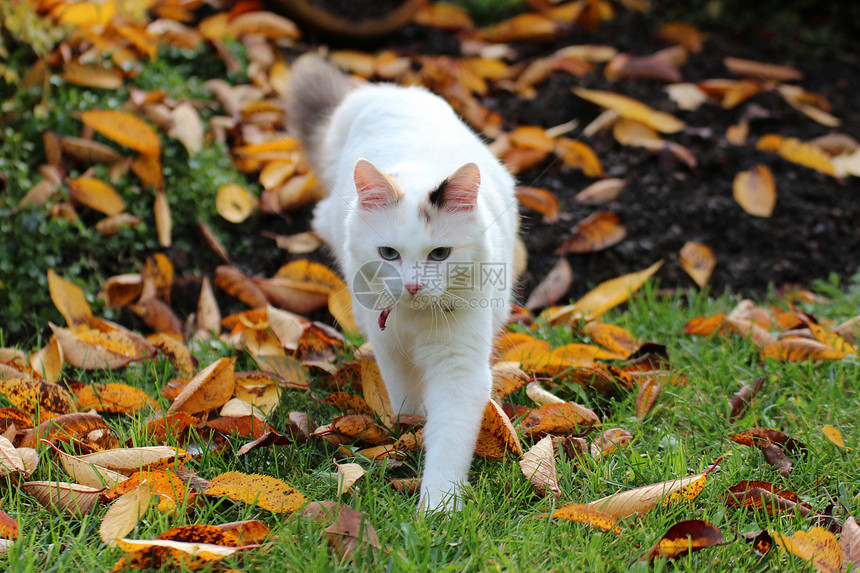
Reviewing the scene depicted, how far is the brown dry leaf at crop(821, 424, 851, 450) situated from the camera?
2285mm

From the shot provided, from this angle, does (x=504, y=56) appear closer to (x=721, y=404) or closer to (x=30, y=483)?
(x=721, y=404)

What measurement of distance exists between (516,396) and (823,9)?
15.4ft

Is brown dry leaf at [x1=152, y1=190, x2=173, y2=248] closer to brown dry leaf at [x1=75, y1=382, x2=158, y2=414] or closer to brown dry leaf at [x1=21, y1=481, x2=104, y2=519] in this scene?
brown dry leaf at [x1=75, y1=382, x2=158, y2=414]

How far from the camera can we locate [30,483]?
2.08 metres

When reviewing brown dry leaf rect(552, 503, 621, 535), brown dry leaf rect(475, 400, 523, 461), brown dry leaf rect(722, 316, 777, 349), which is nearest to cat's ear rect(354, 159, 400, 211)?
brown dry leaf rect(475, 400, 523, 461)

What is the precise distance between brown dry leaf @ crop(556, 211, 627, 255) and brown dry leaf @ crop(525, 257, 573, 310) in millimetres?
119

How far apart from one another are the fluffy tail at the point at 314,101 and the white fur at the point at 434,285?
2.53 feet

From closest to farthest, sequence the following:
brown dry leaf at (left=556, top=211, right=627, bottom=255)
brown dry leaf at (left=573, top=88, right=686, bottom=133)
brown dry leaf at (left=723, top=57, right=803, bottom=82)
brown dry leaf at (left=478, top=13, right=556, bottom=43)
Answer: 1. brown dry leaf at (left=556, top=211, right=627, bottom=255)
2. brown dry leaf at (left=573, top=88, right=686, bottom=133)
3. brown dry leaf at (left=723, top=57, right=803, bottom=82)
4. brown dry leaf at (left=478, top=13, right=556, bottom=43)

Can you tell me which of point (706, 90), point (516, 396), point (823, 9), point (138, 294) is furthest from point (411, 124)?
point (823, 9)

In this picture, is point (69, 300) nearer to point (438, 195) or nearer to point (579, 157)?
point (438, 195)

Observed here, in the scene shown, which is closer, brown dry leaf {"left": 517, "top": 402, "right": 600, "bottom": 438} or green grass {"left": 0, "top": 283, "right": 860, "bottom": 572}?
green grass {"left": 0, "top": 283, "right": 860, "bottom": 572}

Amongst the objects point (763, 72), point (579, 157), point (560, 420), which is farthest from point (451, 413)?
point (763, 72)

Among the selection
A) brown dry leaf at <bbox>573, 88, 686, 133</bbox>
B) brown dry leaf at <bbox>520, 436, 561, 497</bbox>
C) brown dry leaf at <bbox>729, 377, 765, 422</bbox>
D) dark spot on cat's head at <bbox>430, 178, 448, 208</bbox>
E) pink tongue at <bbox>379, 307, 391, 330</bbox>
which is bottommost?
brown dry leaf at <bbox>729, 377, 765, 422</bbox>

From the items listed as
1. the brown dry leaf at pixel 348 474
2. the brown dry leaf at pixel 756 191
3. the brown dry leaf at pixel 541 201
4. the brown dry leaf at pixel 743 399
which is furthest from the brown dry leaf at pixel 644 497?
the brown dry leaf at pixel 756 191
